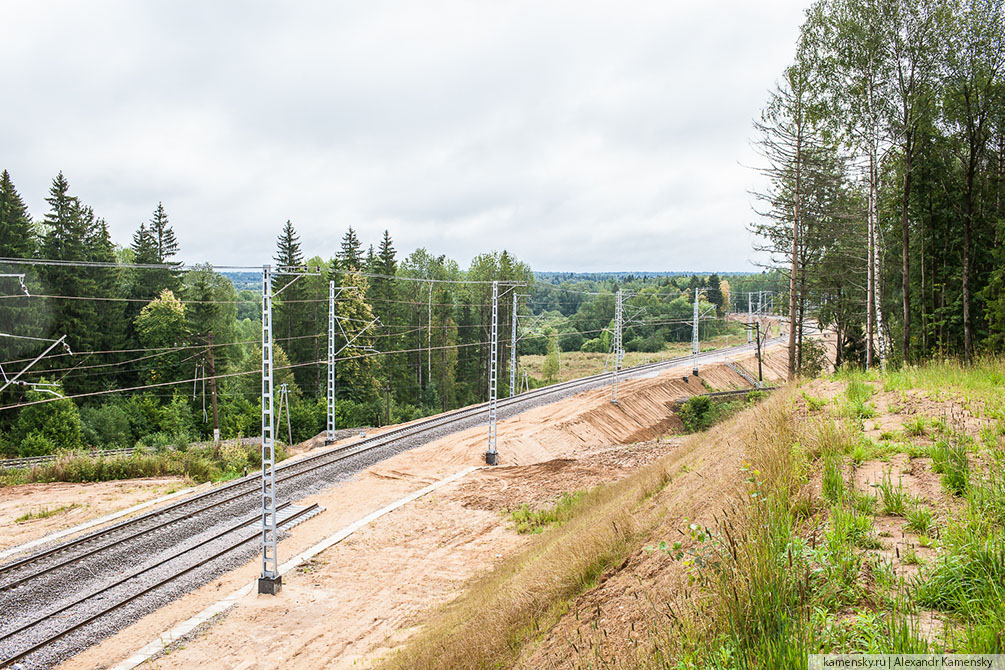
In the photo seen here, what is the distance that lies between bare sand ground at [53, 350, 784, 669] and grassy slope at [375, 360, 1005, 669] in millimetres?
2453

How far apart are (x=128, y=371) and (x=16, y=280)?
11104 mm

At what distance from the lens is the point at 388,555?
52.6ft

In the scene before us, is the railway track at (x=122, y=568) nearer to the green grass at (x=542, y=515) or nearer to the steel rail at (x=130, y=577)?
the steel rail at (x=130, y=577)

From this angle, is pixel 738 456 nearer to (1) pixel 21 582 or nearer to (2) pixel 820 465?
(2) pixel 820 465

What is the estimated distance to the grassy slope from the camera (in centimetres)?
448

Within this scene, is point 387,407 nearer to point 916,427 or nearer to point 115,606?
point 115,606

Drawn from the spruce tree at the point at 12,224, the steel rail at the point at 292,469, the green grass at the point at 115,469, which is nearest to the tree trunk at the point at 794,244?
the steel rail at the point at 292,469

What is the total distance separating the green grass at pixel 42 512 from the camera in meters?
19.1

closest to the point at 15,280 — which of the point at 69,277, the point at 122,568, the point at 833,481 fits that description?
the point at 69,277

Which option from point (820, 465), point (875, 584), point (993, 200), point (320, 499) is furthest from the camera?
point (993, 200)

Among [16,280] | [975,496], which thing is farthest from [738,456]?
[16,280]

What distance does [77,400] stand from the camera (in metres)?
43.8

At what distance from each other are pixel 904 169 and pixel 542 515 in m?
20.8

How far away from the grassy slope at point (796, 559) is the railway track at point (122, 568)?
22.8 feet
